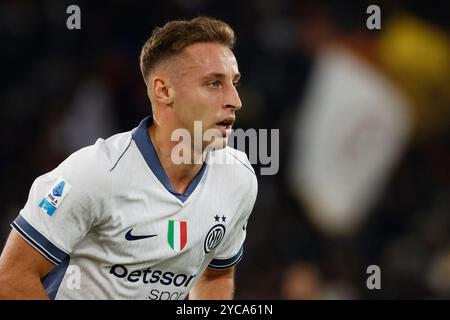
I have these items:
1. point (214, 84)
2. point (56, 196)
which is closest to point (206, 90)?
point (214, 84)

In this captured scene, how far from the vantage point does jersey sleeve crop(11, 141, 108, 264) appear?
3473 millimetres

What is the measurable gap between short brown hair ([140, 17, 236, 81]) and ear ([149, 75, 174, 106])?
0.09 m

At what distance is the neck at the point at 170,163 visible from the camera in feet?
12.7

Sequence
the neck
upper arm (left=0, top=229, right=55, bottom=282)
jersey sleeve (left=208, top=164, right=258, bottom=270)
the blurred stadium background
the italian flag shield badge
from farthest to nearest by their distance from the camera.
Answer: the blurred stadium background
jersey sleeve (left=208, top=164, right=258, bottom=270)
the neck
the italian flag shield badge
upper arm (left=0, top=229, right=55, bottom=282)

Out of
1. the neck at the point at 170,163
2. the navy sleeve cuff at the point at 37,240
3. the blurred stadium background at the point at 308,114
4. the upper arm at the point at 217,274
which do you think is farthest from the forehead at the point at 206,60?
the blurred stadium background at the point at 308,114

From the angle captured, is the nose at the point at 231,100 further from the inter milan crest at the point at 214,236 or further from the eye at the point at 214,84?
the inter milan crest at the point at 214,236

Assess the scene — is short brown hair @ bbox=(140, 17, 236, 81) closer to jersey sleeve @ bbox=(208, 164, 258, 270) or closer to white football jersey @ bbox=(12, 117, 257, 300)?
white football jersey @ bbox=(12, 117, 257, 300)

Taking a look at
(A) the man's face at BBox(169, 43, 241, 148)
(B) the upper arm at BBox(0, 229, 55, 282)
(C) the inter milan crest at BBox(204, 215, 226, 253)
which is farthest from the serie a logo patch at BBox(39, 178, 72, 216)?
(C) the inter milan crest at BBox(204, 215, 226, 253)

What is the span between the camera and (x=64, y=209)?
3.47 metres

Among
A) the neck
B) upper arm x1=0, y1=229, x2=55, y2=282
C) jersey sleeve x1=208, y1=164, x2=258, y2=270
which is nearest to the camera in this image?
upper arm x1=0, y1=229, x2=55, y2=282

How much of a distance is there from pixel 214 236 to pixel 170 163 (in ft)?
1.28

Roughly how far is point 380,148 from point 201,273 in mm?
6183

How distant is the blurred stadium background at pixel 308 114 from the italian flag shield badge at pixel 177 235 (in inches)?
191

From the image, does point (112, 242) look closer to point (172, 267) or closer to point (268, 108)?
point (172, 267)
